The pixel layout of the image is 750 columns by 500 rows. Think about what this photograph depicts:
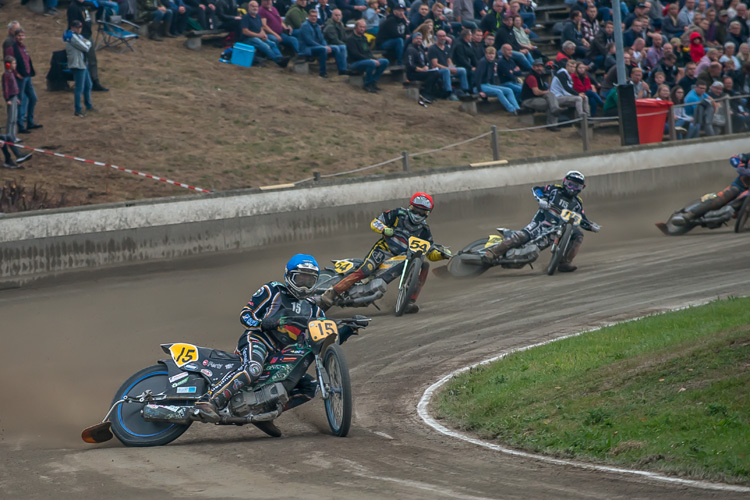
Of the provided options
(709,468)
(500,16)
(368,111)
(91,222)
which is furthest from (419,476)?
(500,16)

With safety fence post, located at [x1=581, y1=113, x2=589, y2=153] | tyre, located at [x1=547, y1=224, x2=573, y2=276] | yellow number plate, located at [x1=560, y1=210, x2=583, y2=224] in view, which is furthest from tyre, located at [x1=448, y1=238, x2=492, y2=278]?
safety fence post, located at [x1=581, y1=113, x2=589, y2=153]

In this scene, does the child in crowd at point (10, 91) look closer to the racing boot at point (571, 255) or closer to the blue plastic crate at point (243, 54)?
the blue plastic crate at point (243, 54)

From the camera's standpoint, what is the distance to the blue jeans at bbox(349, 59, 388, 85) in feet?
84.4

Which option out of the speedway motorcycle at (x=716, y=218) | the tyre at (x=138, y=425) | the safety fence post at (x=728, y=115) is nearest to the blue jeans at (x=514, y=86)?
the safety fence post at (x=728, y=115)

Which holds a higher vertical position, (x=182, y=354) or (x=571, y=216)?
(x=182, y=354)

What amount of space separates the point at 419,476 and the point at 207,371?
2.84 metres

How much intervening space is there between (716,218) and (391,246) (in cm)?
807

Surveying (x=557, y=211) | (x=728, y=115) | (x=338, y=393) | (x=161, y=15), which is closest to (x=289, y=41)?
(x=161, y=15)

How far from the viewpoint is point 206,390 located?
9148mm

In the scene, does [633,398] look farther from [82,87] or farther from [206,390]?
[82,87]

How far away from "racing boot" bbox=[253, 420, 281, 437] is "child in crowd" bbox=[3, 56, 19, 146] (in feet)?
40.8

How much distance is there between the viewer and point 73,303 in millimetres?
15484

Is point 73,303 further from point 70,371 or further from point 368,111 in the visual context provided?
point 368,111

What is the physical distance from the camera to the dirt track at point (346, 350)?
278 inches
